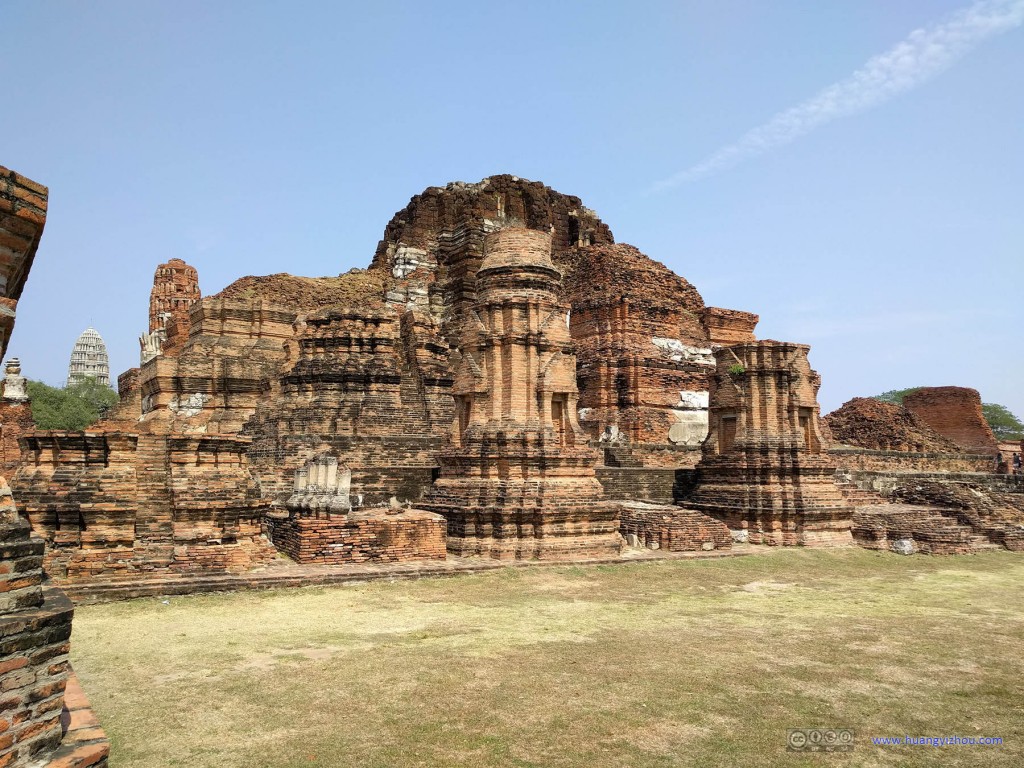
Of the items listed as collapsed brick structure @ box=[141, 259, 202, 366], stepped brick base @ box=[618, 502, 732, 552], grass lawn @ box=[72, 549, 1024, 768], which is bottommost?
grass lawn @ box=[72, 549, 1024, 768]

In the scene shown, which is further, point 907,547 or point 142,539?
point 907,547

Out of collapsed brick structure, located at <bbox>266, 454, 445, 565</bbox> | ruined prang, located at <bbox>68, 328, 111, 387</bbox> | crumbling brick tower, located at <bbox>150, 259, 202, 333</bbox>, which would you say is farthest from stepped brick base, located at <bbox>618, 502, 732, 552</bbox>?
ruined prang, located at <bbox>68, 328, 111, 387</bbox>

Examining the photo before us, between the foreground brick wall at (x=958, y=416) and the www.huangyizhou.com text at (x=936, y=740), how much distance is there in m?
38.2

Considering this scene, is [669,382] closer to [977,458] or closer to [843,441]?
[843,441]

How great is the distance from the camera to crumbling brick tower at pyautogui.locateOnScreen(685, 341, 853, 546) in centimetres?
1627

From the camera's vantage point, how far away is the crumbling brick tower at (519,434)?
12.8 meters

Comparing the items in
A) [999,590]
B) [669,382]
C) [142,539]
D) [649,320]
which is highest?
[649,320]

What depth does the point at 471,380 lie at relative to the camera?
1411cm

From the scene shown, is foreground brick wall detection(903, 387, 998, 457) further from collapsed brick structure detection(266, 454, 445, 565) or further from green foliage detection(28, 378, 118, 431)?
green foliage detection(28, 378, 118, 431)

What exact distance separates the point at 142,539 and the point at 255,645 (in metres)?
4.13

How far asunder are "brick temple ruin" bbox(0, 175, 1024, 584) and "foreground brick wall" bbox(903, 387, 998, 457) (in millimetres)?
8612

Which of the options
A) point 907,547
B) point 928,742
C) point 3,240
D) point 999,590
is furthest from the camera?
point 907,547

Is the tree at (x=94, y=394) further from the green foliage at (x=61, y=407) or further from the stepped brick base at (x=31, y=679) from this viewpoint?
the stepped brick base at (x=31, y=679)

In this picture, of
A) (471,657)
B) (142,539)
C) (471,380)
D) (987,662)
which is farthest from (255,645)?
(471,380)
